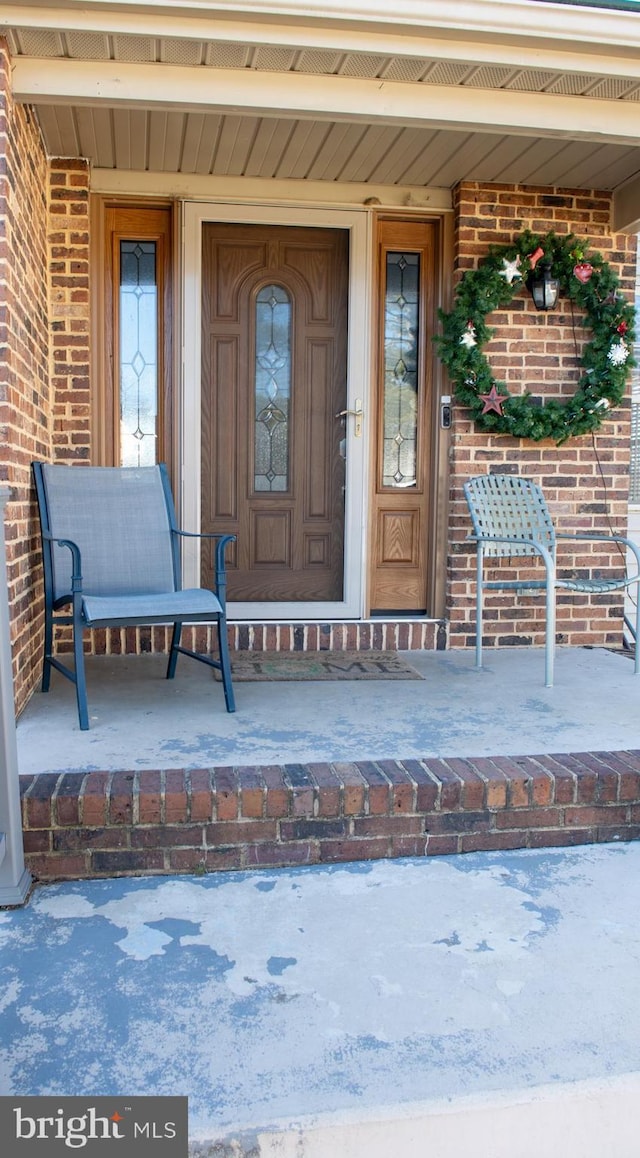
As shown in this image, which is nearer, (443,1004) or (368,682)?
(443,1004)

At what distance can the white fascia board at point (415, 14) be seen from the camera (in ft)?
8.84

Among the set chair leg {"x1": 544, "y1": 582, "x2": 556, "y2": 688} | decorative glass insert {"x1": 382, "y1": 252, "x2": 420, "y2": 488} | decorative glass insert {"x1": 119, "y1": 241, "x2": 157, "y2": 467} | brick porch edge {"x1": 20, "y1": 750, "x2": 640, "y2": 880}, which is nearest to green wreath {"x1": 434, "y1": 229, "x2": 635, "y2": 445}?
decorative glass insert {"x1": 382, "y1": 252, "x2": 420, "y2": 488}

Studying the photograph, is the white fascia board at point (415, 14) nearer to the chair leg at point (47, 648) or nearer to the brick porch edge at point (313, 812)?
the chair leg at point (47, 648)

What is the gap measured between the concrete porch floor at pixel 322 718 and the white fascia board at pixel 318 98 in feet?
6.76

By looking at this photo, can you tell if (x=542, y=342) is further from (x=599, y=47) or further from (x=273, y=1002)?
(x=273, y=1002)

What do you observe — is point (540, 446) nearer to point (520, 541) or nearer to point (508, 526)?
point (508, 526)

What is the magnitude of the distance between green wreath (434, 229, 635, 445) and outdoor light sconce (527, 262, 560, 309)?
4 centimetres

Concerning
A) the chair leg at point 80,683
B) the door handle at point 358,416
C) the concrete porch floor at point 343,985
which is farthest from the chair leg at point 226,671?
the door handle at point 358,416

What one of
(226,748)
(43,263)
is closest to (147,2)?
(43,263)

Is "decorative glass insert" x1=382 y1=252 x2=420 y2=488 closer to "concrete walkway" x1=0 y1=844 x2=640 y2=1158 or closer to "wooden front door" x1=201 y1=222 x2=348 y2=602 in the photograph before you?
"wooden front door" x1=201 y1=222 x2=348 y2=602

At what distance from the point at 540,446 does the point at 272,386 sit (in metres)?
1.32

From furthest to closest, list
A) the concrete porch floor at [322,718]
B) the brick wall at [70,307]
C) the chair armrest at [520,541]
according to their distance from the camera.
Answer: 1. the brick wall at [70,307]
2. the chair armrest at [520,541]
3. the concrete porch floor at [322,718]

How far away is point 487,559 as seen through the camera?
174 inches

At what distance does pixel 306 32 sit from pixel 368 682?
2.27 m
